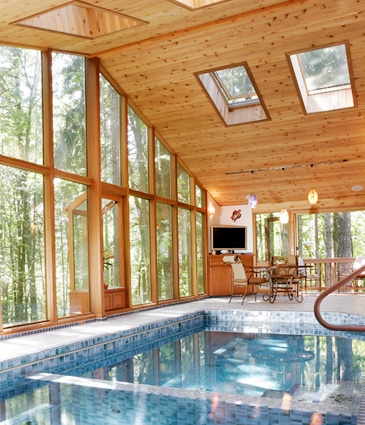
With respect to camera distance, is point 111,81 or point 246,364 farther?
point 111,81

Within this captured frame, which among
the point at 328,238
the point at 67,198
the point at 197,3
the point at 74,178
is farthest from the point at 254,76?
the point at 328,238

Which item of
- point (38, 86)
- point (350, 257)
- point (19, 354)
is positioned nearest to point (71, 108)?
point (38, 86)

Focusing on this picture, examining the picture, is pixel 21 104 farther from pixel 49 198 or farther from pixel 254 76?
pixel 254 76

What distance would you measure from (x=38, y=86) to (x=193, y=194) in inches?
200

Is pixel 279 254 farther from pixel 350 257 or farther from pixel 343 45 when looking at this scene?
pixel 343 45

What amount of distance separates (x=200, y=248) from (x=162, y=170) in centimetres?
244

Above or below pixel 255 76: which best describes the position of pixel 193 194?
below

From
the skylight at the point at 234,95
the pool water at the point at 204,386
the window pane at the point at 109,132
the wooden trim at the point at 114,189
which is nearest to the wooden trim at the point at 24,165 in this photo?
the wooden trim at the point at 114,189

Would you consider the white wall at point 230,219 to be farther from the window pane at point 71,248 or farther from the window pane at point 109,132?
the window pane at point 71,248

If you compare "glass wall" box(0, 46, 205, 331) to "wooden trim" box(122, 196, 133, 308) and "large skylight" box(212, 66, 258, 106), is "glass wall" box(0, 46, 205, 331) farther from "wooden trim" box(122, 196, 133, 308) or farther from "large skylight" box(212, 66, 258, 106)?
"large skylight" box(212, 66, 258, 106)

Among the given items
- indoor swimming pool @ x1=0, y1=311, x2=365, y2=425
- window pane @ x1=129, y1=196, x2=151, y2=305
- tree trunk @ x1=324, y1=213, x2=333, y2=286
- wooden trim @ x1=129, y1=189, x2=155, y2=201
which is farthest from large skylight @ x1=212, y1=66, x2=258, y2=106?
tree trunk @ x1=324, y1=213, x2=333, y2=286

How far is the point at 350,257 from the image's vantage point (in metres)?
12.5

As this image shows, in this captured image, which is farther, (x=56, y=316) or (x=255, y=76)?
(x=255, y=76)

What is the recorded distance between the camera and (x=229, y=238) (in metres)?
11.9
